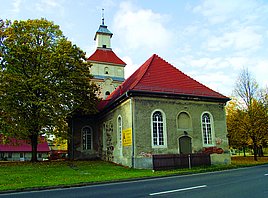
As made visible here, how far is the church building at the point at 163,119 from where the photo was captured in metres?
18.8

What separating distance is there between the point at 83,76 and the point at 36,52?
4490 millimetres

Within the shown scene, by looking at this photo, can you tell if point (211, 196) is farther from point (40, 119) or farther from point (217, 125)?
point (40, 119)

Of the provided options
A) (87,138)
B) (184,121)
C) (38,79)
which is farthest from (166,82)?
(87,138)

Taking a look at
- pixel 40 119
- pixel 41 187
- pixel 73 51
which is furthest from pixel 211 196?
pixel 73 51

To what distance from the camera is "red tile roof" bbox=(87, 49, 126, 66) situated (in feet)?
124

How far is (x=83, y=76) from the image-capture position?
23.9 meters

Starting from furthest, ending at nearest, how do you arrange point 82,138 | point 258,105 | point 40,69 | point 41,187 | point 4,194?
1. point 82,138
2. point 258,105
3. point 40,69
4. point 41,187
5. point 4,194

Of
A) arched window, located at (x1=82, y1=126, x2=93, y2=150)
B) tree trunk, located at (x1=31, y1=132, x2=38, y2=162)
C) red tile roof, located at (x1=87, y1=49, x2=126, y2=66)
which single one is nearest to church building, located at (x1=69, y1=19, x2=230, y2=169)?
arched window, located at (x1=82, y1=126, x2=93, y2=150)

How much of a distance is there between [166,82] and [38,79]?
34.3 feet

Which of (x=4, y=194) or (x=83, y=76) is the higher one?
(x=83, y=76)

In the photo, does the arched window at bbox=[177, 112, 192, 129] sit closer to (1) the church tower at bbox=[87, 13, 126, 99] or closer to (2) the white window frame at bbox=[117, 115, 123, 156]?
(2) the white window frame at bbox=[117, 115, 123, 156]

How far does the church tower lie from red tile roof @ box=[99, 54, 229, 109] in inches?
536

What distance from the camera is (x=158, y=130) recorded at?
1945 cm

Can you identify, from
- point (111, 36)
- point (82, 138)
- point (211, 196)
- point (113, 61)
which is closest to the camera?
point (211, 196)
